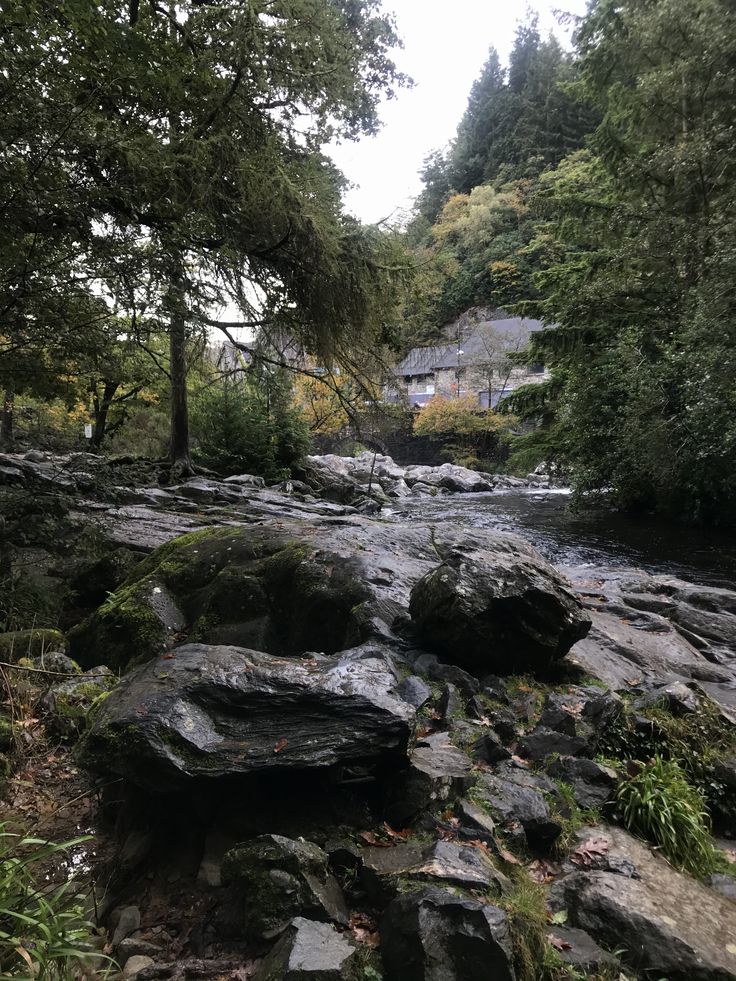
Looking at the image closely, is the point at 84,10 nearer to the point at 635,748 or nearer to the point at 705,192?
the point at 635,748

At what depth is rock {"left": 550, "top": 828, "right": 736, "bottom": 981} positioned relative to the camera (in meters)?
2.11

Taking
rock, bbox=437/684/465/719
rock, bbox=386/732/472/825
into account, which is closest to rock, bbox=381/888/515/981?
rock, bbox=386/732/472/825

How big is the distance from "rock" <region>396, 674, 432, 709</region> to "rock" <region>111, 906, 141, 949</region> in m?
1.90

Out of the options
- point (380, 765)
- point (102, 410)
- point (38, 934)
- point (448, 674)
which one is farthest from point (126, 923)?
point (102, 410)

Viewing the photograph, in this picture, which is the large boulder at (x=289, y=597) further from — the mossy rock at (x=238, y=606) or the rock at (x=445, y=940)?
the rock at (x=445, y=940)

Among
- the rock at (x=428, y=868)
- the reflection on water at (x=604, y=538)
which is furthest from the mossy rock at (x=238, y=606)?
the reflection on water at (x=604, y=538)

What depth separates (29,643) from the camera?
4605 millimetres

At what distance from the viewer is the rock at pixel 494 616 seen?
417 cm

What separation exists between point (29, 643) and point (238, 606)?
179cm

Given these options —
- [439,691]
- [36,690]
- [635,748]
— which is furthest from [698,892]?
[36,690]

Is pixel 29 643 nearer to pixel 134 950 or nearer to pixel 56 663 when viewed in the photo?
pixel 56 663

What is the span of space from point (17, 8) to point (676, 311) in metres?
14.7

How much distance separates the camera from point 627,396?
1495 cm

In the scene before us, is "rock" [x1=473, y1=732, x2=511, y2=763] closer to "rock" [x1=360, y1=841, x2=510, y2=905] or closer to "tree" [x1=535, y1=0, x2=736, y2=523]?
"rock" [x1=360, y1=841, x2=510, y2=905]
